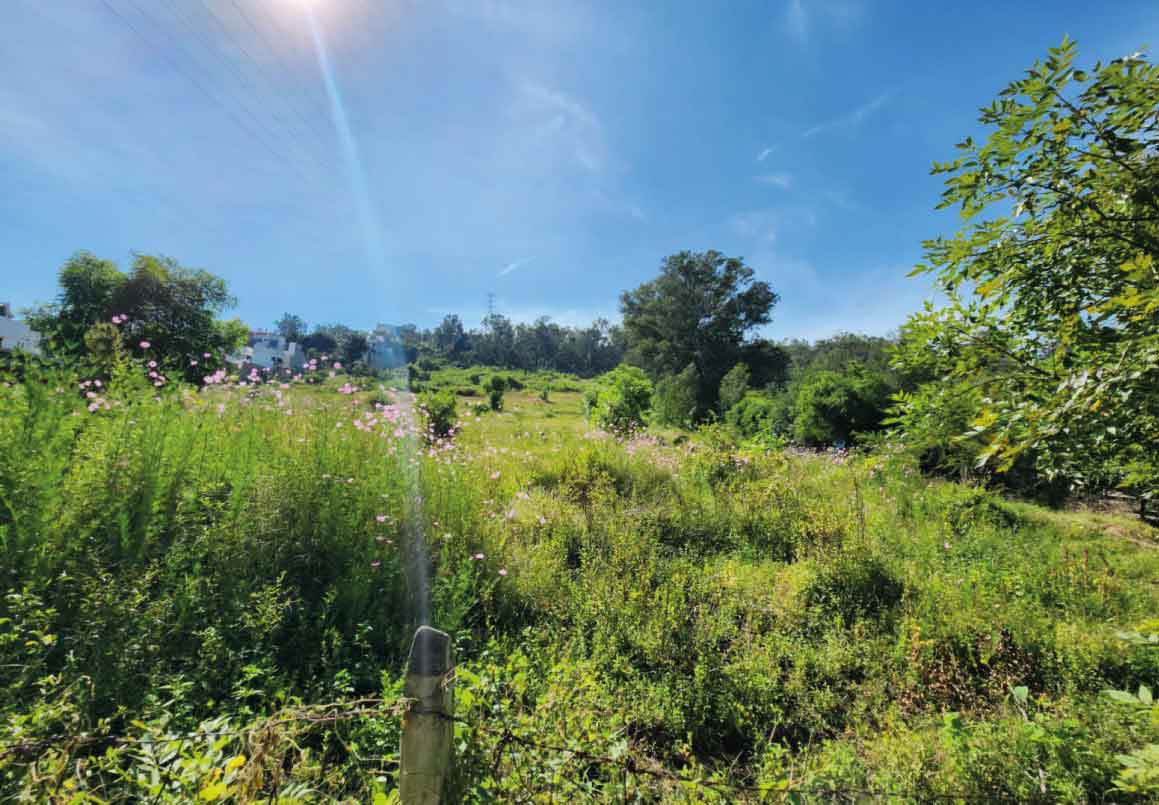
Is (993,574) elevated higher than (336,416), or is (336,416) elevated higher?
(336,416)

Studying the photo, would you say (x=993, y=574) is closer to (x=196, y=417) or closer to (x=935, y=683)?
(x=935, y=683)

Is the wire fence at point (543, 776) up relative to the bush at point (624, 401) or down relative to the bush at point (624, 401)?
down

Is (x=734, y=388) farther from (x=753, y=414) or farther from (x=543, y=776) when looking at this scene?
(x=543, y=776)

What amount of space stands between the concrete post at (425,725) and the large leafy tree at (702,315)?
30.0 metres

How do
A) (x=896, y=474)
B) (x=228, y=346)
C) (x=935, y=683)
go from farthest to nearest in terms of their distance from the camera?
(x=228, y=346)
(x=896, y=474)
(x=935, y=683)

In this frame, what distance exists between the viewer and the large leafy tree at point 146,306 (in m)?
17.5

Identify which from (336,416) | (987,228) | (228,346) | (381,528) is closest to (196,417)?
(336,416)

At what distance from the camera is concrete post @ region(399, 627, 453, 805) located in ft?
3.54

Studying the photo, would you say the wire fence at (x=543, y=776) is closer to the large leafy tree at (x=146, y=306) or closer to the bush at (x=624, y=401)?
the bush at (x=624, y=401)

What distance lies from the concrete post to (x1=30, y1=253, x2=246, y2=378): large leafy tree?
21.4m

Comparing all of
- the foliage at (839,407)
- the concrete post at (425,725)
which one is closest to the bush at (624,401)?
the foliage at (839,407)

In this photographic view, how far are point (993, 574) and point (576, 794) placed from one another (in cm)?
500

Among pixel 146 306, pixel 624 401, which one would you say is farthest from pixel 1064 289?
pixel 146 306

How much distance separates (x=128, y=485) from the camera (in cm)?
272
